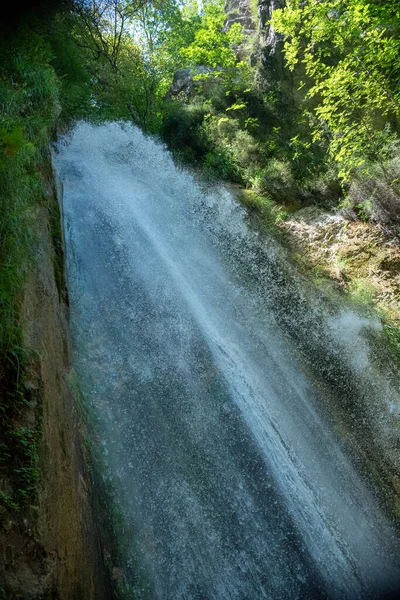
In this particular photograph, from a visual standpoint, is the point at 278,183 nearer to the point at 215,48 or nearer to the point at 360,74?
the point at 360,74

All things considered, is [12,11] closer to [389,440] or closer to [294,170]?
[294,170]

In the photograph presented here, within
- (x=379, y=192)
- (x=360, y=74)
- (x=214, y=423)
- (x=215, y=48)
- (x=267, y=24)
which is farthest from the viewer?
(x=215, y=48)

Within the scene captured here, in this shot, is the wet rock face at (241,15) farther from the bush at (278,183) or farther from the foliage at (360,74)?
the bush at (278,183)

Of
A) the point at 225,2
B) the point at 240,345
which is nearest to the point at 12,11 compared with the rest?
the point at 240,345

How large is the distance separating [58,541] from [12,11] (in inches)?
340

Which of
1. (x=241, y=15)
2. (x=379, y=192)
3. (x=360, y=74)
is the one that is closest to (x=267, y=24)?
(x=360, y=74)

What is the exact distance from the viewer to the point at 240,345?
770 centimetres

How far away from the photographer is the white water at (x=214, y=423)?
→ 4973 mm

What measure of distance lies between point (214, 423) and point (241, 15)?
773 inches

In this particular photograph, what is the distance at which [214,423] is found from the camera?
627 cm

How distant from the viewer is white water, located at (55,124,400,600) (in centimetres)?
497

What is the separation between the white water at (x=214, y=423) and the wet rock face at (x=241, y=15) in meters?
12.4

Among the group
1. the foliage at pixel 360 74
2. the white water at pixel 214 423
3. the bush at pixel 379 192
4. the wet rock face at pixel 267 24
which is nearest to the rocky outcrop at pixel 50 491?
the white water at pixel 214 423

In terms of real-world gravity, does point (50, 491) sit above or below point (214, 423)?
above
